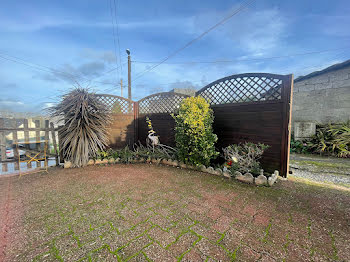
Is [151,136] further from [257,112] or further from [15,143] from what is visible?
[15,143]

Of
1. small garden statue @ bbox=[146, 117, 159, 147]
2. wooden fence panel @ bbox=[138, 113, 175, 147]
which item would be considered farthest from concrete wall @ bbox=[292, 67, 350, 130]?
small garden statue @ bbox=[146, 117, 159, 147]

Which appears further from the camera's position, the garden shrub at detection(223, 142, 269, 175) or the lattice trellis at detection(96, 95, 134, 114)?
the lattice trellis at detection(96, 95, 134, 114)

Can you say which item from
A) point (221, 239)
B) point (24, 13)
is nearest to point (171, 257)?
point (221, 239)

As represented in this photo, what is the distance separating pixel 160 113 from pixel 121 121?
1257 mm

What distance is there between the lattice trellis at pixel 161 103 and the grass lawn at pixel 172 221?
234cm

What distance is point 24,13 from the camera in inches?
118

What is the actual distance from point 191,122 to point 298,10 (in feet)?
14.1

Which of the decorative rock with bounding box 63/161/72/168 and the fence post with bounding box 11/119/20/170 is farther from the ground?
the fence post with bounding box 11/119/20/170

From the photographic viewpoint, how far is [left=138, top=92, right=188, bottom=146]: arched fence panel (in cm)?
441

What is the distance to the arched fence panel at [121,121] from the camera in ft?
15.1

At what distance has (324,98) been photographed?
586 cm

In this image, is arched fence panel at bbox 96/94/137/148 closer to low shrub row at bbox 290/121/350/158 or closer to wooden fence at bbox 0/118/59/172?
wooden fence at bbox 0/118/59/172

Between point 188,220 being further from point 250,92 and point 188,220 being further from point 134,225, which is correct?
point 250,92

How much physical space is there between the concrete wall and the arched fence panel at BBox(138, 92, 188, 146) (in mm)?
5526
